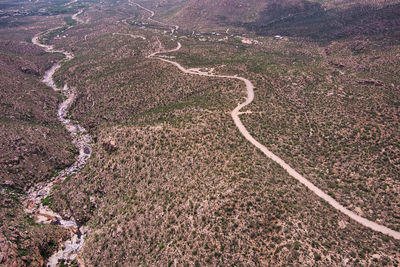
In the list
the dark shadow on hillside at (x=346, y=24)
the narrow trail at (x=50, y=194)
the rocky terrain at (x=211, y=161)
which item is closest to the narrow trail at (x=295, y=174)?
the rocky terrain at (x=211, y=161)

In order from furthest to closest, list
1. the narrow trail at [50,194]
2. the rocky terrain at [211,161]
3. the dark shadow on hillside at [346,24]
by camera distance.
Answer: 1. the dark shadow on hillside at [346,24]
2. the narrow trail at [50,194]
3. the rocky terrain at [211,161]

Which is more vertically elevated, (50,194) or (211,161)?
(211,161)

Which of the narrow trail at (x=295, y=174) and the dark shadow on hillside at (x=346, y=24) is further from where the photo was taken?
the dark shadow on hillside at (x=346, y=24)

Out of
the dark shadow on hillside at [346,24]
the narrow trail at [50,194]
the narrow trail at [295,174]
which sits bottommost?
the narrow trail at [50,194]

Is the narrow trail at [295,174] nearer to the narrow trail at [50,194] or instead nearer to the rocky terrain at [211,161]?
the rocky terrain at [211,161]

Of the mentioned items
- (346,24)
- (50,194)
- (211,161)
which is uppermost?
(346,24)

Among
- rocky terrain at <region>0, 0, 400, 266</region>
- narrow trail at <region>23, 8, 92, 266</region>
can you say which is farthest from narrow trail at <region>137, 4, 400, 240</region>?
narrow trail at <region>23, 8, 92, 266</region>

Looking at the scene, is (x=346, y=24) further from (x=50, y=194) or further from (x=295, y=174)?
(x=50, y=194)

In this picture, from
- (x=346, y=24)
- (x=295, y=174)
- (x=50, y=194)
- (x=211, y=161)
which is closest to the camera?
(x=295, y=174)

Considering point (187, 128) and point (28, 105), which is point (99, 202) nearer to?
point (187, 128)

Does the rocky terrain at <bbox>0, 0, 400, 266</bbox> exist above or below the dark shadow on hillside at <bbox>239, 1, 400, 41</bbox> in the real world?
below

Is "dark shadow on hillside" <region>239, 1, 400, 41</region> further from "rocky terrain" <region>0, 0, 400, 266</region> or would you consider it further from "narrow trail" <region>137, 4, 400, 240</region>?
"narrow trail" <region>137, 4, 400, 240</region>

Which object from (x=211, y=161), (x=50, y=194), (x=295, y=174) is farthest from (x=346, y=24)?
(x=50, y=194)
